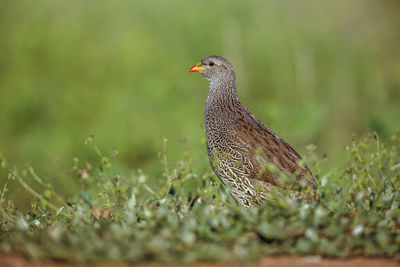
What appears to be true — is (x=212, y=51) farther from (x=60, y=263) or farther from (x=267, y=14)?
(x=60, y=263)

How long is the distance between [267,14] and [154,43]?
8.79 ft

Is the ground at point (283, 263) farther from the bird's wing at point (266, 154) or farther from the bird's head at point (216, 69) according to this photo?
the bird's head at point (216, 69)

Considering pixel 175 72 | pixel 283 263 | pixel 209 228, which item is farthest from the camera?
pixel 175 72

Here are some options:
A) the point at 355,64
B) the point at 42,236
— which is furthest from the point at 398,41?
the point at 42,236

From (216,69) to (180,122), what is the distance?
3.16 meters

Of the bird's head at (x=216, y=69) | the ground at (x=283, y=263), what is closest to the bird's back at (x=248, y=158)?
the bird's head at (x=216, y=69)

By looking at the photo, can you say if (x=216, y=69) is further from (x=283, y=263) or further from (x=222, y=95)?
(x=283, y=263)

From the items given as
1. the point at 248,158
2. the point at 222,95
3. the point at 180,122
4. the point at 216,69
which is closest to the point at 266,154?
the point at 248,158

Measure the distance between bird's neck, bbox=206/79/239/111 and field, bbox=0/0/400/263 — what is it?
62 cm

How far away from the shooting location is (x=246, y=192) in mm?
5918

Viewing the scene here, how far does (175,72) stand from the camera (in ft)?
38.1

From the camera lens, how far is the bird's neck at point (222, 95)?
666 centimetres

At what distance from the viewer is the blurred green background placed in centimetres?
980

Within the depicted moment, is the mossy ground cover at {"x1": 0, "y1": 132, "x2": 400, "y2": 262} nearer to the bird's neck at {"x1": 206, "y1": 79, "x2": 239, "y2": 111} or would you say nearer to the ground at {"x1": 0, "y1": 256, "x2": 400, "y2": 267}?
the ground at {"x1": 0, "y1": 256, "x2": 400, "y2": 267}
